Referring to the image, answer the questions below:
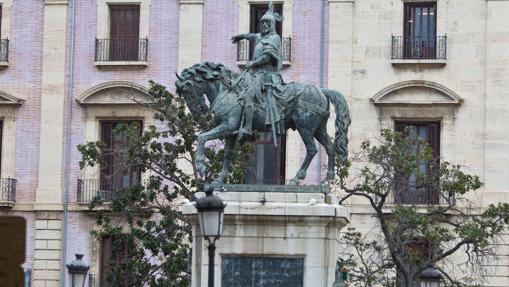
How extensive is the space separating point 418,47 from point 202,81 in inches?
911

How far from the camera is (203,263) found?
95.8 ft

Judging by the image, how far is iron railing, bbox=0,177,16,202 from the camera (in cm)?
5497

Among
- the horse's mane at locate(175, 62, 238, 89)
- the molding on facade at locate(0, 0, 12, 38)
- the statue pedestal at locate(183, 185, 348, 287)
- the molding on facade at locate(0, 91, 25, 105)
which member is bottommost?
the statue pedestal at locate(183, 185, 348, 287)

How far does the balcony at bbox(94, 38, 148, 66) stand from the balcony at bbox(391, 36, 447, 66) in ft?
24.3

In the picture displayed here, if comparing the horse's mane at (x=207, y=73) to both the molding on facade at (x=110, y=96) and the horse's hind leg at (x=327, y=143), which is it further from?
the molding on facade at (x=110, y=96)

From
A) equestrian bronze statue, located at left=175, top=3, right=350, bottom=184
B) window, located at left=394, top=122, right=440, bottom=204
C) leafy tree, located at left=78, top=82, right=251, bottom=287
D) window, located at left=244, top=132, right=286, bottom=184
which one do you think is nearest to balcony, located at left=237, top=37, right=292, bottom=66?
window, located at left=244, top=132, right=286, bottom=184

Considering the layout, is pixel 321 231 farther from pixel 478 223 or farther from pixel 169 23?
pixel 169 23

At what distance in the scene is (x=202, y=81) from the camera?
3112 cm

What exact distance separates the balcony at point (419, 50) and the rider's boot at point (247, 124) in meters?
23.6

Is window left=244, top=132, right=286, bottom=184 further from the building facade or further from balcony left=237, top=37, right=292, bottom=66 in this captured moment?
balcony left=237, top=37, right=292, bottom=66

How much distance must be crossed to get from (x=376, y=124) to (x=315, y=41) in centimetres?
305

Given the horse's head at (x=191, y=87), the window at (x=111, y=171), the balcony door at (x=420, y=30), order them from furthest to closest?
the window at (x=111, y=171) → the balcony door at (x=420, y=30) → the horse's head at (x=191, y=87)

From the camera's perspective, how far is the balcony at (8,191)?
5491 centimetres

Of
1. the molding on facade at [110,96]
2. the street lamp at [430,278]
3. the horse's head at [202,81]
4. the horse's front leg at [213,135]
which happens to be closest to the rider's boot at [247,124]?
the horse's front leg at [213,135]
